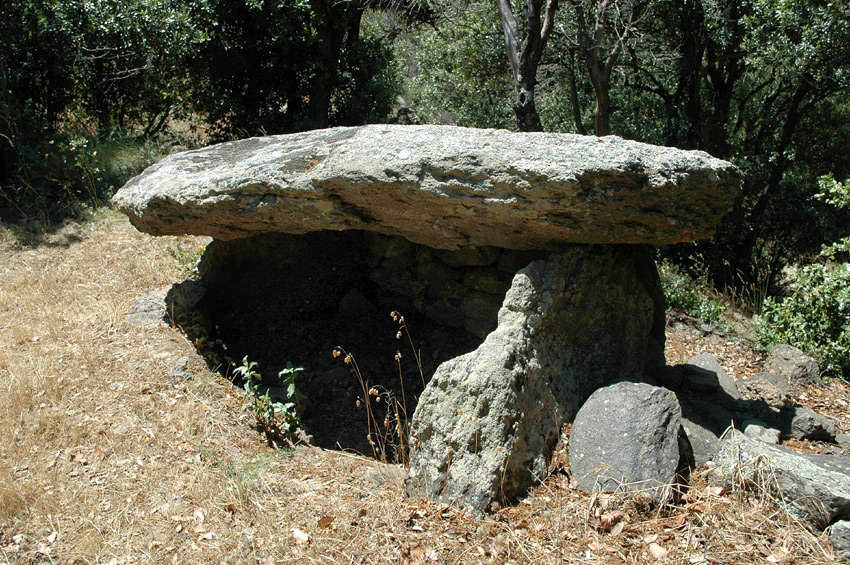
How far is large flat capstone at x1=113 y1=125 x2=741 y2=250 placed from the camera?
11.4 ft

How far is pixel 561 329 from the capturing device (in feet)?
13.6

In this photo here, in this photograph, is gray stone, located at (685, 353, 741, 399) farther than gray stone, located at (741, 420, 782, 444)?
Yes

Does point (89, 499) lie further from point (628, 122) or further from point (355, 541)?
point (628, 122)

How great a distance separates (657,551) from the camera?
310cm

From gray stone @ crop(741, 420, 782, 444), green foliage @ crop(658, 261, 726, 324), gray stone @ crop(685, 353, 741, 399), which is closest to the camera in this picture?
gray stone @ crop(741, 420, 782, 444)

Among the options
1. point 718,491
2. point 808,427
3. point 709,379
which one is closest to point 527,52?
point 709,379

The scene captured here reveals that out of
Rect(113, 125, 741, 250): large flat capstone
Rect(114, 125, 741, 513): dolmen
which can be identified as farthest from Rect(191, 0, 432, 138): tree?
Rect(113, 125, 741, 250): large flat capstone

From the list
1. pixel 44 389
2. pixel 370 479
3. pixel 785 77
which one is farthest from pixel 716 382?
pixel 785 77

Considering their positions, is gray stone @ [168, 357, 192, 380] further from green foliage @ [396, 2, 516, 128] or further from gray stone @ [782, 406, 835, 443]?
green foliage @ [396, 2, 516, 128]

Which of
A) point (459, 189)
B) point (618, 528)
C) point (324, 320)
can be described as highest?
point (459, 189)

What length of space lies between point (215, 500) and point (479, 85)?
28.0 feet

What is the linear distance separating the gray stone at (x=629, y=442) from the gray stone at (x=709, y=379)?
145 centimetres

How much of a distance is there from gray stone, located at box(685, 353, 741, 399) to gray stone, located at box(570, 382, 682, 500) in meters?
1.45

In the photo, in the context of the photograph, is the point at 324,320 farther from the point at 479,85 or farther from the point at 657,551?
the point at 479,85
